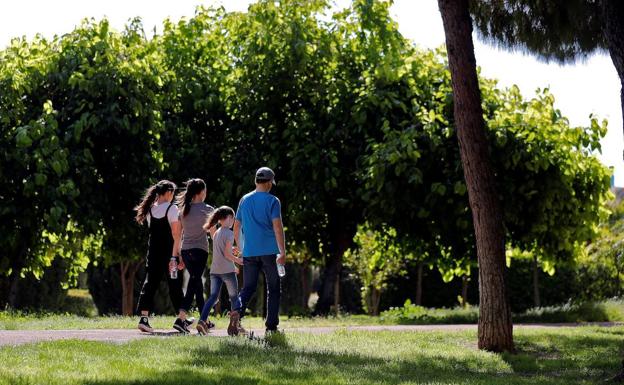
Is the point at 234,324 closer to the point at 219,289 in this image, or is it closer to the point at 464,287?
the point at 219,289

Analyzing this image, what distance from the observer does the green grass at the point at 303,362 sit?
8.16 m

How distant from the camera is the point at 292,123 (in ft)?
68.3

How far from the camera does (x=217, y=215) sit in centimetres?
1205

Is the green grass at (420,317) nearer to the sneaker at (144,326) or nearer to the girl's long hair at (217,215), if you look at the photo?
the sneaker at (144,326)

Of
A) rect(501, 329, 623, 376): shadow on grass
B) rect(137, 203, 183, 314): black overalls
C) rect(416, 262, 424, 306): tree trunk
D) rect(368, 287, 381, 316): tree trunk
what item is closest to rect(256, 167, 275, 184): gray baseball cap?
rect(137, 203, 183, 314): black overalls

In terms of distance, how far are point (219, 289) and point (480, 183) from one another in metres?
3.47

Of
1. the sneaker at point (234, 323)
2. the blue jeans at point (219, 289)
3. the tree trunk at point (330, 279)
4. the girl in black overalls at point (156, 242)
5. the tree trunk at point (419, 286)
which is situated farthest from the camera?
the tree trunk at point (419, 286)

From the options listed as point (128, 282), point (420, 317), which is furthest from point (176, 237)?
point (128, 282)

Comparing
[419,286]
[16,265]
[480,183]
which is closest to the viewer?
[480,183]

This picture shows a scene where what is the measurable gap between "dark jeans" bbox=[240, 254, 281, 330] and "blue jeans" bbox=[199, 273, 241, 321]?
268 mm

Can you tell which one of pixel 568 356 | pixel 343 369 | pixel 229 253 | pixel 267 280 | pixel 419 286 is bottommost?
pixel 343 369

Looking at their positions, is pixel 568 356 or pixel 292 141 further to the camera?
pixel 292 141

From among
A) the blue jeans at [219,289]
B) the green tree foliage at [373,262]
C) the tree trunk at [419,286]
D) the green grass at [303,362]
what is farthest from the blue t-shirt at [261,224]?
the tree trunk at [419,286]

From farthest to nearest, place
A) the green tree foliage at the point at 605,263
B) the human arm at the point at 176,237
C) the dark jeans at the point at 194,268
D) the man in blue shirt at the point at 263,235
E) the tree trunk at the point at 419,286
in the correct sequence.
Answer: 1. the tree trunk at the point at 419,286
2. the green tree foliage at the point at 605,263
3. the dark jeans at the point at 194,268
4. the human arm at the point at 176,237
5. the man in blue shirt at the point at 263,235
